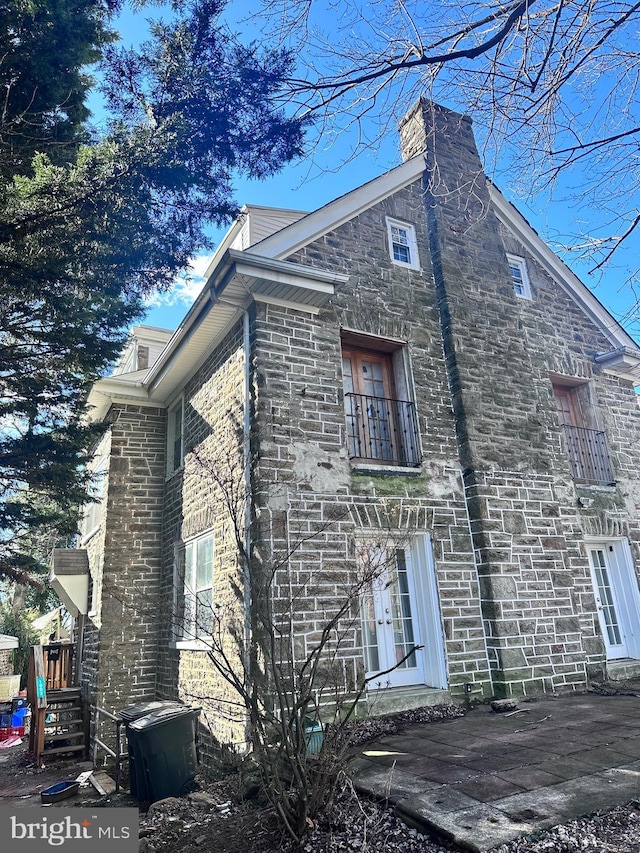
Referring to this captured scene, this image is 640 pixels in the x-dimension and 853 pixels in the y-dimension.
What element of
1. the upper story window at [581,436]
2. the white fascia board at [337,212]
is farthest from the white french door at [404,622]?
the white fascia board at [337,212]

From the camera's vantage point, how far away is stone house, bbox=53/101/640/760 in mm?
7363

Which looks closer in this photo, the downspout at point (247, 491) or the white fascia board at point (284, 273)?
the downspout at point (247, 491)

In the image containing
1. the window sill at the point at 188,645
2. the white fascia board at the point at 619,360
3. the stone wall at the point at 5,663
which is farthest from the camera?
the stone wall at the point at 5,663

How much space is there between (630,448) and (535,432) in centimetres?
295

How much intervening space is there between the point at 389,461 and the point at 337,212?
405 cm

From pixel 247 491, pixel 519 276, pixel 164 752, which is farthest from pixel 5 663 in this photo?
pixel 519 276

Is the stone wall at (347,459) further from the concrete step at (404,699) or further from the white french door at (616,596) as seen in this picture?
the white french door at (616,596)

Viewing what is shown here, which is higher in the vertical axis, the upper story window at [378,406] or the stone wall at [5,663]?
the upper story window at [378,406]

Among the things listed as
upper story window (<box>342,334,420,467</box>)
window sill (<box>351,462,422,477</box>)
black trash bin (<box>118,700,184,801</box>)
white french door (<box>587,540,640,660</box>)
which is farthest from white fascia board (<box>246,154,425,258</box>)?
white french door (<box>587,540,640,660</box>)

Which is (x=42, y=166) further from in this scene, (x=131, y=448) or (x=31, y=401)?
(x=131, y=448)

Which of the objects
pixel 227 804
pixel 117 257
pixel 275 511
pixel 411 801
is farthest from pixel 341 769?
pixel 117 257

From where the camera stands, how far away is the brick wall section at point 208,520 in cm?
729

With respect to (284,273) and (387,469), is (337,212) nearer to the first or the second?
(284,273)

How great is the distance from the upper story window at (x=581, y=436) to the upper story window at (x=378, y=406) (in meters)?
3.57
